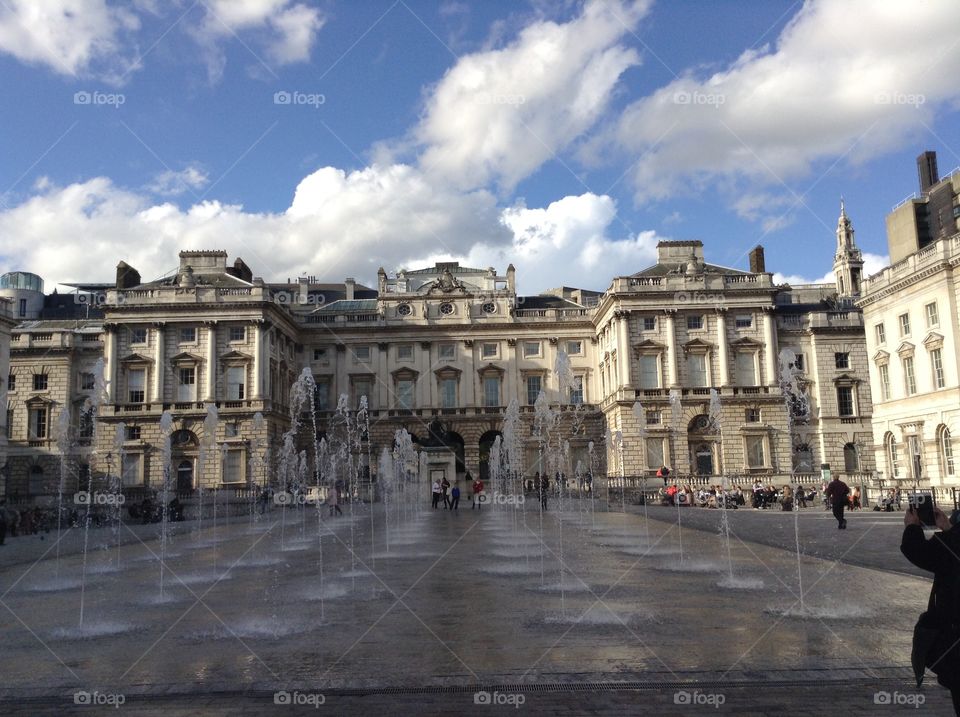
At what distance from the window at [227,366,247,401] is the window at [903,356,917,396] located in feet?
132

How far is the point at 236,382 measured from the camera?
5656cm

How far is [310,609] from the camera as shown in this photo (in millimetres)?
10844

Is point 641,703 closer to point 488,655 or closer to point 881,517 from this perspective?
point 488,655

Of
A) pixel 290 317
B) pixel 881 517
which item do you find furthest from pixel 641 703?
pixel 290 317

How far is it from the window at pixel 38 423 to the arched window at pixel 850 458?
188ft

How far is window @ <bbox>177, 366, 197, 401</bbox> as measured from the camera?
5631cm

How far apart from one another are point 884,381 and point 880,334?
8.13 feet

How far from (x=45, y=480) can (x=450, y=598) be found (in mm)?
56662
